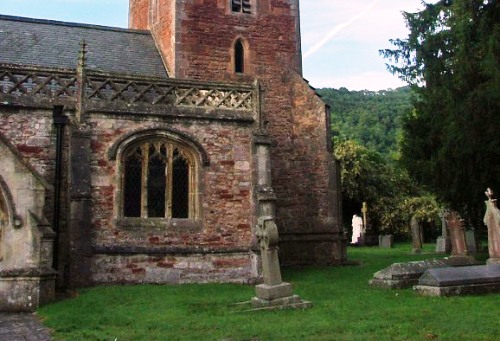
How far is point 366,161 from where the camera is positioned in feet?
140

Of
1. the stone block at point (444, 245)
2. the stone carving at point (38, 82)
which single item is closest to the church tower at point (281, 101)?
the stone carving at point (38, 82)

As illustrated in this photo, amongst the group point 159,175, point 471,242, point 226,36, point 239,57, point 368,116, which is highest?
point 368,116

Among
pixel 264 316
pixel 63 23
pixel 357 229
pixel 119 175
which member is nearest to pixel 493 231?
pixel 264 316

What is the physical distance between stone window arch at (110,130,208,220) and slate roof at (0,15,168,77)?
12.4 feet

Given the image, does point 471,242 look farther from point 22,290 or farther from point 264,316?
point 22,290

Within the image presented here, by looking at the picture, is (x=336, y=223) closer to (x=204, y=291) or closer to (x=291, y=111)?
(x=291, y=111)

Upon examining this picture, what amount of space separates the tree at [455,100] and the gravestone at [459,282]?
13.0 feet

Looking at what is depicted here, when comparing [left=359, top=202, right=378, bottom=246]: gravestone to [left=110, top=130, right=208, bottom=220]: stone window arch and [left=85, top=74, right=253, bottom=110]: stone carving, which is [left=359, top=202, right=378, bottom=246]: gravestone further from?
[left=110, top=130, right=208, bottom=220]: stone window arch

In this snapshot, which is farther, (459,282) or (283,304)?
(459,282)

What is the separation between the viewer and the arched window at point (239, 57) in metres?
19.6

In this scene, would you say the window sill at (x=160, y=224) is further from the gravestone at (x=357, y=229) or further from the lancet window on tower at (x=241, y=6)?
the gravestone at (x=357, y=229)

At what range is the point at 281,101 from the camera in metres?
19.7

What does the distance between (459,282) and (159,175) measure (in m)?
7.87

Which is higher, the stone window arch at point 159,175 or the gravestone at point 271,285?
the stone window arch at point 159,175
